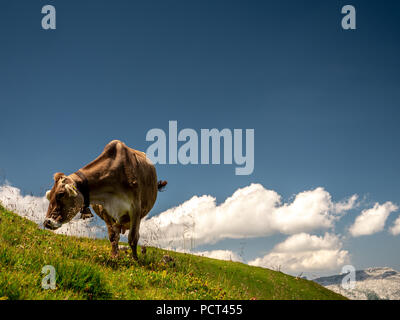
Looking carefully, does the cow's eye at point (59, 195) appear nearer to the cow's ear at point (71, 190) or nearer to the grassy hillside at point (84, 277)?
the cow's ear at point (71, 190)

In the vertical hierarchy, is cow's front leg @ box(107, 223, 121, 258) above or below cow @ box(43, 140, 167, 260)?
below

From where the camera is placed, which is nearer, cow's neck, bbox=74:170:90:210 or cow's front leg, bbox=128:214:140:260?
cow's neck, bbox=74:170:90:210

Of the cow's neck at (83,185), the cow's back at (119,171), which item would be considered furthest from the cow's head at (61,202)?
the cow's back at (119,171)

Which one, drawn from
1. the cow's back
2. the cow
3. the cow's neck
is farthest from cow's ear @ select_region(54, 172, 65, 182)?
the cow's back

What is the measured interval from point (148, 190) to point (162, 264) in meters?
2.72

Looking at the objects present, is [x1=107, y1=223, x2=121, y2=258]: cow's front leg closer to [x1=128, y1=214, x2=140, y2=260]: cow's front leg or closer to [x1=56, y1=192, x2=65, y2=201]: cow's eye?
[x1=128, y1=214, x2=140, y2=260]: cow's front leg

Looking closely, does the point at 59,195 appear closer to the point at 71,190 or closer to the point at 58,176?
the point at 71,190

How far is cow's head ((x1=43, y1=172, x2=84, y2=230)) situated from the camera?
9.63 meters

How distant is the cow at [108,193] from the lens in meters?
9.74

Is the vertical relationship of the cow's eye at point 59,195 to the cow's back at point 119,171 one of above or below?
below

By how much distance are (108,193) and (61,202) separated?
1554mm
